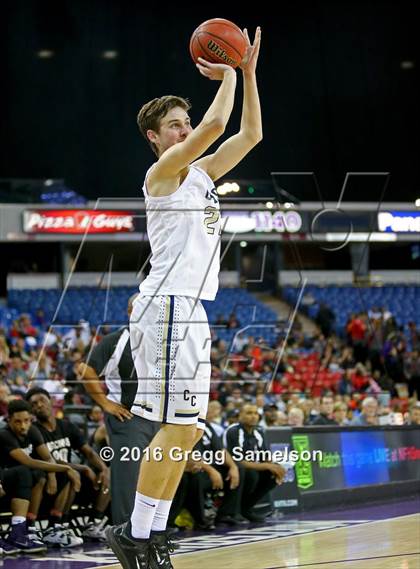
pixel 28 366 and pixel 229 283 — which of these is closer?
pixel 28 366

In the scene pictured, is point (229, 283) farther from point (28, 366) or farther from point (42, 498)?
point (42, 498)

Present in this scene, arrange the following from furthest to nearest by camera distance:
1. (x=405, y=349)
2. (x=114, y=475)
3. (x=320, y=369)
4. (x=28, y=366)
Result: (x=405, y=349) → (x=320, y=369) → (x=28, y=366) → (x=114, y=475)

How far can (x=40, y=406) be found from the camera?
25.6 ft

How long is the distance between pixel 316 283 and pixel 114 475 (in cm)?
2113

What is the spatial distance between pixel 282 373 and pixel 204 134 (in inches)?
509

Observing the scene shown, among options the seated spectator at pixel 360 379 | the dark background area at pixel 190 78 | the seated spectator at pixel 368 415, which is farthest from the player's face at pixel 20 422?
the dark background area at pixel 190 78

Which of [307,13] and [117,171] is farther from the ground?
[307,13]

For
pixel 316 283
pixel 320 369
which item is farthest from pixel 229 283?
pixel 320 369

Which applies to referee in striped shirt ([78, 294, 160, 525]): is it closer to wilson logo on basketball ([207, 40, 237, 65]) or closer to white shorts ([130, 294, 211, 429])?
white shorts ([130, 294, 211, 429])

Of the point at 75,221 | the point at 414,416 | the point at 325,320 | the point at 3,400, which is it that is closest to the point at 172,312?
the point at 3,400

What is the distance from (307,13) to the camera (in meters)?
20.5

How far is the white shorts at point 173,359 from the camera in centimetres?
451

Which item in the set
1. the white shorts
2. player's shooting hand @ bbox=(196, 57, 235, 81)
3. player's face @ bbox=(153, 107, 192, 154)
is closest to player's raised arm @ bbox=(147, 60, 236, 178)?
player's shooting hand @ bbox=(196, 57, 235, 81)

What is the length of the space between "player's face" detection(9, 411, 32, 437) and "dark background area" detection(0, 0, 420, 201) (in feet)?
41.1
